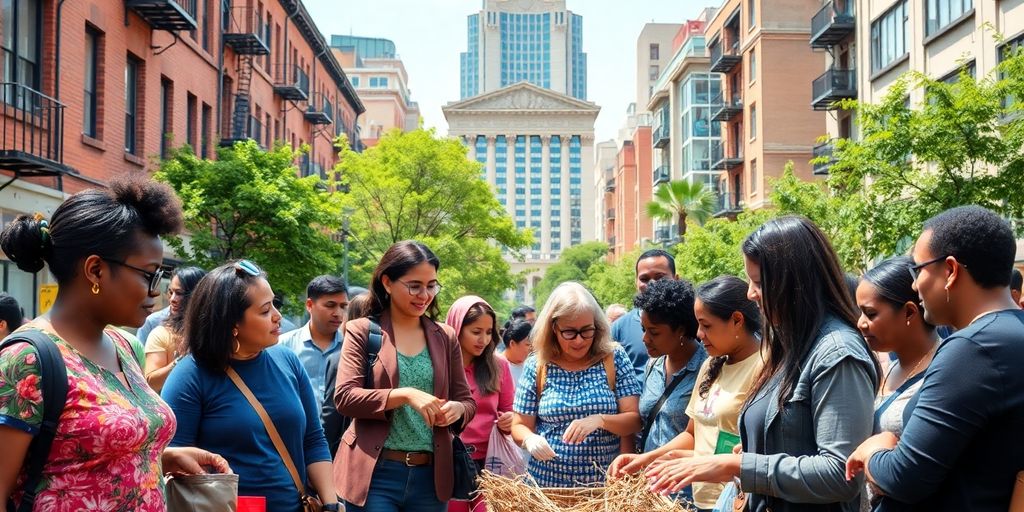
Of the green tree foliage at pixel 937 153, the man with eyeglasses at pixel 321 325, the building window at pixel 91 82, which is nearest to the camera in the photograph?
the man with eyeglasses at pixel 321 325

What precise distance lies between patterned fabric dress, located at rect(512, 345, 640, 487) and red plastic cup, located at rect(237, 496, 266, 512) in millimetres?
2010

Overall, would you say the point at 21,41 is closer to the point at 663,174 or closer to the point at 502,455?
the point at 502,455

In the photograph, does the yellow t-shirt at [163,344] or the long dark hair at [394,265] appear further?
the yellow t-shirt at [163,344]

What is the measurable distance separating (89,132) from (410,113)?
117m

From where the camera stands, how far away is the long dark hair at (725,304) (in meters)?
5.09

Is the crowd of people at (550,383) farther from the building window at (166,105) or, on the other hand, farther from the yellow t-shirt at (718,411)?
the building window at (166,105)

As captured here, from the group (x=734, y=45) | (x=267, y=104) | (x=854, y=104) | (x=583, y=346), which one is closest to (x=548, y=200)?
(x=734, y=45)

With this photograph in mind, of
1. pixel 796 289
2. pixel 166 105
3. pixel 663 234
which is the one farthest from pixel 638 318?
pixel 663 234

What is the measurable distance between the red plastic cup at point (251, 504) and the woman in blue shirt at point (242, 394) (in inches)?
10.9

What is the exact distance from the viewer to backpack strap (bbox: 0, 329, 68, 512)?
297cm

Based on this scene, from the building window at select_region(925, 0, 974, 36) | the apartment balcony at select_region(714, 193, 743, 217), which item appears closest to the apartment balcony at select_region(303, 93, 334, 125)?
the apartment balcony at select_region(714, 193, 743, 217)

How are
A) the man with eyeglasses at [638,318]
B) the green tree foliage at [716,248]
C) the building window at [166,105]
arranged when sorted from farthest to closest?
the green tree foliage at [716,248] → the building window at [166,105] → the man with eyeglasses at [638,318]

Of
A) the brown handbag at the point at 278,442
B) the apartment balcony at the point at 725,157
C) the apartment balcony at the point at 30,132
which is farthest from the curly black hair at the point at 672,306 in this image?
the apartment balcony at the point at 725,157

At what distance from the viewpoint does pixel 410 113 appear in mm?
136250
